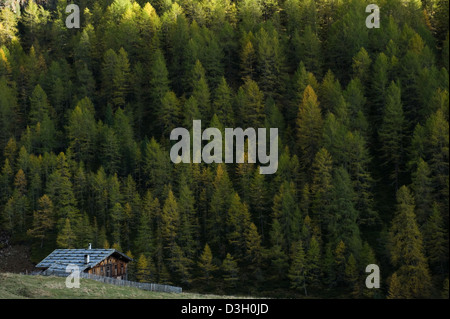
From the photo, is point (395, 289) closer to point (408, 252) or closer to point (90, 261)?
point (408, 252)

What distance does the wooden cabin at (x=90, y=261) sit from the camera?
210ft

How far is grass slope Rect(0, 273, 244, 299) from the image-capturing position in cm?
4047

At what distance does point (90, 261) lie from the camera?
6538 centimetres

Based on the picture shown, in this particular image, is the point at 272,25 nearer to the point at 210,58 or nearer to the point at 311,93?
the point at 210,58

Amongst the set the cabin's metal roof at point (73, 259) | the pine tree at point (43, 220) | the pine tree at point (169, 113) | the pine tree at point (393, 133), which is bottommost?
the cabin's metal roof at point (73, 259)

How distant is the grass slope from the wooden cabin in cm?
1195

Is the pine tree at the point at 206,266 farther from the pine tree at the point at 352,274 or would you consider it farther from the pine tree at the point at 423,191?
the pine tree at the point at 423,191

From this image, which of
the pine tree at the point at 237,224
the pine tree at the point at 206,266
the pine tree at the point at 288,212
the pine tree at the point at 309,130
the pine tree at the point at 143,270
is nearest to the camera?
the pine tree at the point at 143,270

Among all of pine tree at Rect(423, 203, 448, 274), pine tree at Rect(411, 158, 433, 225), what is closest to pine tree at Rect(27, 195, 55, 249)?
pine tree at Rect(411, 158, 433, 225)

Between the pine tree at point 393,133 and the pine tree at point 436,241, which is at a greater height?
the pine tree at point 393,133

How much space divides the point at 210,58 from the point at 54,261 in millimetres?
74347

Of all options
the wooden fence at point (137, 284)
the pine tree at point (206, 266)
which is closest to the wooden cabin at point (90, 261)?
the wooden fence at point (137, 284)

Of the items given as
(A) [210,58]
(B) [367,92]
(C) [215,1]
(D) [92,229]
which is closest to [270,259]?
(D) [92,229]

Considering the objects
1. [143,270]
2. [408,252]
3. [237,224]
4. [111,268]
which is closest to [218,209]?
[237,224]
